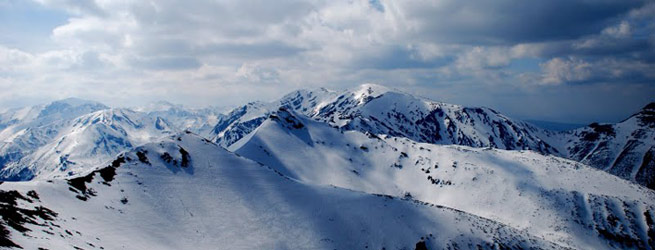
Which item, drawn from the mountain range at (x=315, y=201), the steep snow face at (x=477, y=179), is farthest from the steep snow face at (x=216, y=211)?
the steep snow face at (x=477, y=179)

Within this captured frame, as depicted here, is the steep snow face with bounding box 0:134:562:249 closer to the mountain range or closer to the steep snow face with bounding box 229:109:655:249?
the mountain range

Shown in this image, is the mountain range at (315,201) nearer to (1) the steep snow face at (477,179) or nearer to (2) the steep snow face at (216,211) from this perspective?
(2) the steep snow face at (216,211)

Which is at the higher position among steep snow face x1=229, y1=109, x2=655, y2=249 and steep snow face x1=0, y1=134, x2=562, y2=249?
steep snow face x1=0, y1=134, x2=562, y2=249

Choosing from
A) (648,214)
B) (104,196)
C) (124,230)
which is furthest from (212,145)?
(648,214)

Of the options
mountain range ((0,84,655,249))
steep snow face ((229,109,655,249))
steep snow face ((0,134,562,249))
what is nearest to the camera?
steep snow face ((0,134,562,249))

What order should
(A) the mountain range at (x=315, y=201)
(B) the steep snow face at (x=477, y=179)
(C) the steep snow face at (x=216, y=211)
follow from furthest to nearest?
(B) the steep snow face at (x=477, y=179), (A) the mountain range at (x=315, y=201), (C) the steep snow face at (x=216, y=211)

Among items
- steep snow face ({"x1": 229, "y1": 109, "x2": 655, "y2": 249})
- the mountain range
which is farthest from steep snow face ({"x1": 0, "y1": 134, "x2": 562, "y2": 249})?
steep snow face ({"x1": 229, "y1": 109, "x2": 655, "y2": 249})
